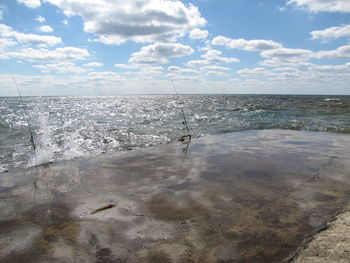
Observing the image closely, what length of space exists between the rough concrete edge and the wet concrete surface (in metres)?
0.06

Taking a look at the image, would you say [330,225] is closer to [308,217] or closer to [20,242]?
[308,217]

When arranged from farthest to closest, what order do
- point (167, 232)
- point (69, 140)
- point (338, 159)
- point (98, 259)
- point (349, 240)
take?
point (69, 140)
point (338, 159)
point (167, 232)
point (98, 259)
point (349, 240)

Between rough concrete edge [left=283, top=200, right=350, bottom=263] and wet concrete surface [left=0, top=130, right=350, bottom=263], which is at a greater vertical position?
rough concrete edge [left=283, top=200, right=350, bottom=263]

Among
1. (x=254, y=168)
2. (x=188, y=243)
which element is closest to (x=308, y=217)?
(x=188, y=243)

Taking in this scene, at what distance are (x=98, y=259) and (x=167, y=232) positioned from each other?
4.13 ft

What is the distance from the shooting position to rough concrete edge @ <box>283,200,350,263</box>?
3.54m

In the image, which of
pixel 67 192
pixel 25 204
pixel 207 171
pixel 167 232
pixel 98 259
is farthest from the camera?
pixel 207 171

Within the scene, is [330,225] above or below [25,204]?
above

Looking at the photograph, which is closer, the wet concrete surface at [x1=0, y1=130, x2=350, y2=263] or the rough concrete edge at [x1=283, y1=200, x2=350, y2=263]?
the rough concrete edge at [x1=283, y1=200, x2=350, y2=263]

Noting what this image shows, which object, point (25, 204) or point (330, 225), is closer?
point (330, 225)

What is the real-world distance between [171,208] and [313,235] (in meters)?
2.77

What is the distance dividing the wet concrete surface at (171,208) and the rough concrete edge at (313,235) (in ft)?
0.21

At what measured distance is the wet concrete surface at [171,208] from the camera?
3.96 metres

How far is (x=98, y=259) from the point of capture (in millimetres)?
3781
